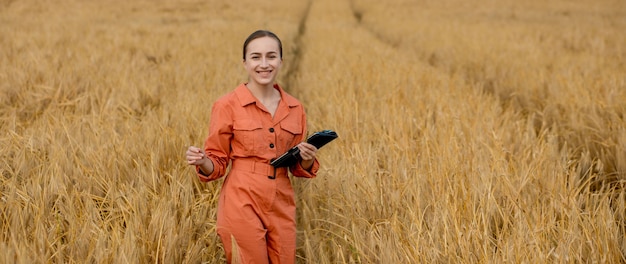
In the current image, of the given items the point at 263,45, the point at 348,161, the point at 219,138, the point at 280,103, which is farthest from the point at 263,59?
the point at 348,161

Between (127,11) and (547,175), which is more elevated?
(127,11)

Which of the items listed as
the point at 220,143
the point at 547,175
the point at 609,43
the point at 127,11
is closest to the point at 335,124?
the point at 547,175

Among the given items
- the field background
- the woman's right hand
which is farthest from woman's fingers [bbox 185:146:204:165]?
the field background

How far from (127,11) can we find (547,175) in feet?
49.2

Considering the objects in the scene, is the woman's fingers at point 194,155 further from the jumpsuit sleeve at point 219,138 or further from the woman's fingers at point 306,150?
the woman's fingers at point 306,150

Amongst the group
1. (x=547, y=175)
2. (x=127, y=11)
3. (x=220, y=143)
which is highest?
(x=127, y=11)

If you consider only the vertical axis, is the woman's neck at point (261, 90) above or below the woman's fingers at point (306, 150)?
above

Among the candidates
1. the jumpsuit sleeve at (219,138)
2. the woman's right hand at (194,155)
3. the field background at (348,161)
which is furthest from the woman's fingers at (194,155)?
the field background at (348,161)

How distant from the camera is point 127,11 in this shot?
14633 mm

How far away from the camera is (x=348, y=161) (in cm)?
232

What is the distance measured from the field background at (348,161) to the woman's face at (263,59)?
1.83ft

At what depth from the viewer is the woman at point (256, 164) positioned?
4.62ft

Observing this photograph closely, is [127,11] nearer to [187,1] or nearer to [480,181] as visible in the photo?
[187,1]

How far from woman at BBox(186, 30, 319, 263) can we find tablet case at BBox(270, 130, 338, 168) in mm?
35
